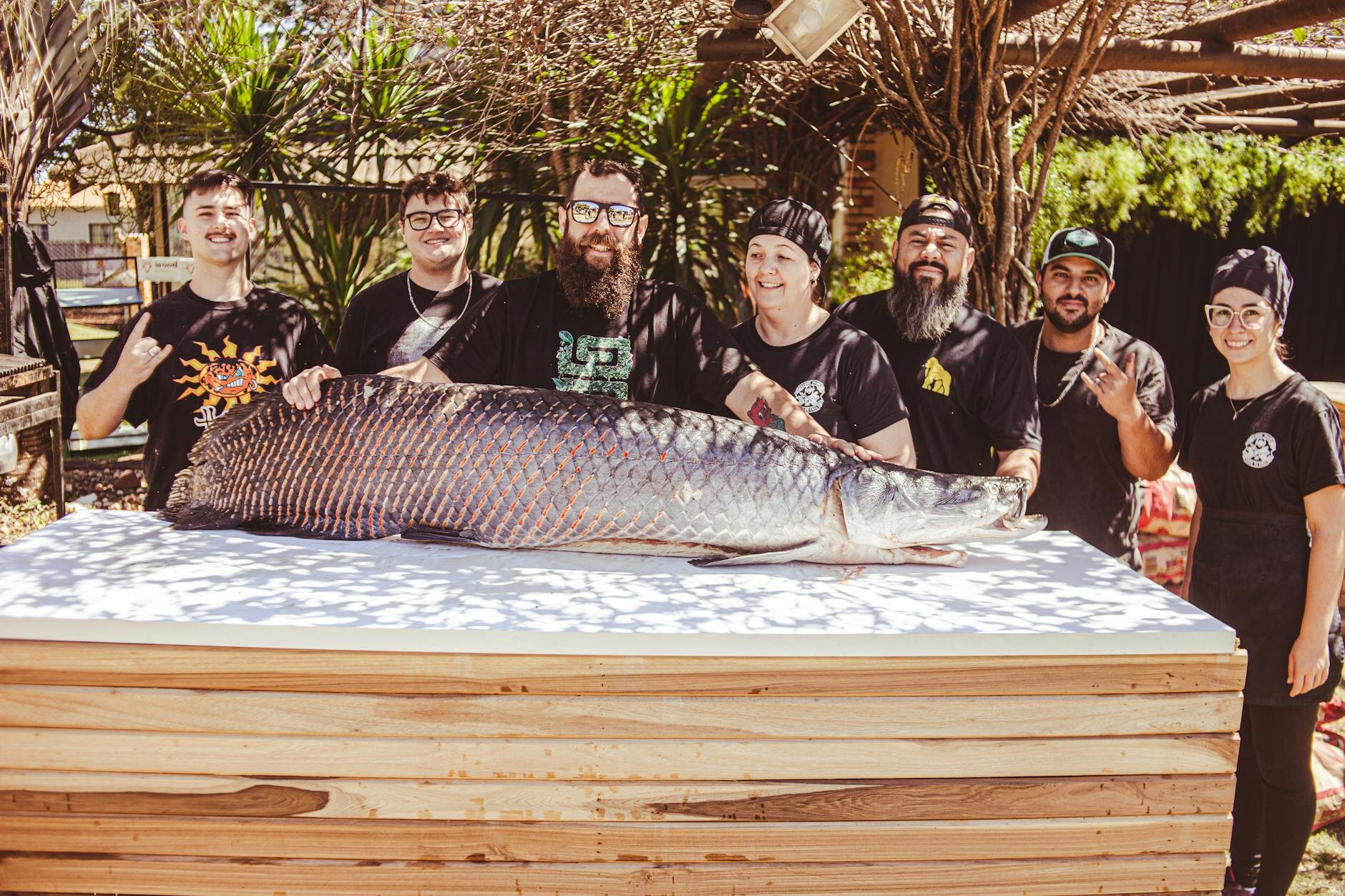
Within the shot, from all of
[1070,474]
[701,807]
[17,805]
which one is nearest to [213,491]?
[17,805]

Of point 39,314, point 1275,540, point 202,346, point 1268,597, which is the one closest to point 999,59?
point 1275,540

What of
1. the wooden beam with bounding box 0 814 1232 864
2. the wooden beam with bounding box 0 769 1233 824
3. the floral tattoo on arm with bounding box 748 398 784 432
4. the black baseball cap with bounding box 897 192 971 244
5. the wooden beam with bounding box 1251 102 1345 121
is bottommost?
the wooden beam with bounding box 0 814 1232 864

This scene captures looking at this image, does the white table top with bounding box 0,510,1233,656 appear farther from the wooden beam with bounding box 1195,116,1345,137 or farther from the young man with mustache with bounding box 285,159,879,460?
the wooden beam with bounding box 1195,116,1345,137

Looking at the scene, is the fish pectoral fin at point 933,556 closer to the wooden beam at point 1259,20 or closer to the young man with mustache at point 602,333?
the young man with mustache at point 602,333

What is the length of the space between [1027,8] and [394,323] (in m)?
2.78

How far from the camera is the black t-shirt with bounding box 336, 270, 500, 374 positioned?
354 centimetres

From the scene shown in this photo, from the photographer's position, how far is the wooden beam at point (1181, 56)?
14.7 ft

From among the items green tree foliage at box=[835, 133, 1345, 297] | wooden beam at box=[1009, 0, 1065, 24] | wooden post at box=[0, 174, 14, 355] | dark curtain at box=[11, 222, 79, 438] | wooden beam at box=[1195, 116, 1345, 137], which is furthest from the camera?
wooden beam at box=[1195, 116, 1345, 137]

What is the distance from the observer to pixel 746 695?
2072 millimetres

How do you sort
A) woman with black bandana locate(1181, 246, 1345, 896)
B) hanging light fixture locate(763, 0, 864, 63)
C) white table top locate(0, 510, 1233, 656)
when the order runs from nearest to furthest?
white table top locate(0, 510, 1233, 656)
woman with black bandana locate(1181, 246, 1345, 896)
hanging light fixture locate(763, 0, 864, 63)

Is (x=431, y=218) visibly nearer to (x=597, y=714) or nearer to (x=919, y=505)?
(x=919, y=505)

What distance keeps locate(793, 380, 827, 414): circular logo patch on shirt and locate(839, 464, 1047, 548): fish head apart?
1.65 ft

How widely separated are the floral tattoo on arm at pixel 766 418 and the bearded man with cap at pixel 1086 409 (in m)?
0.96

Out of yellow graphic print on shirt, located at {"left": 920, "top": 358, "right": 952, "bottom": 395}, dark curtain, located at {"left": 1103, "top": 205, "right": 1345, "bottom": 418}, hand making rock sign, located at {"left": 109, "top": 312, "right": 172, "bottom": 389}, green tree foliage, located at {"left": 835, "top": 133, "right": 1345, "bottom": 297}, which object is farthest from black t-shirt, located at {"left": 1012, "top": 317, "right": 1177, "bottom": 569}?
dark curtain, located at {"left": 1103, "top": 205, "right": 1345, "bottom": 418}
